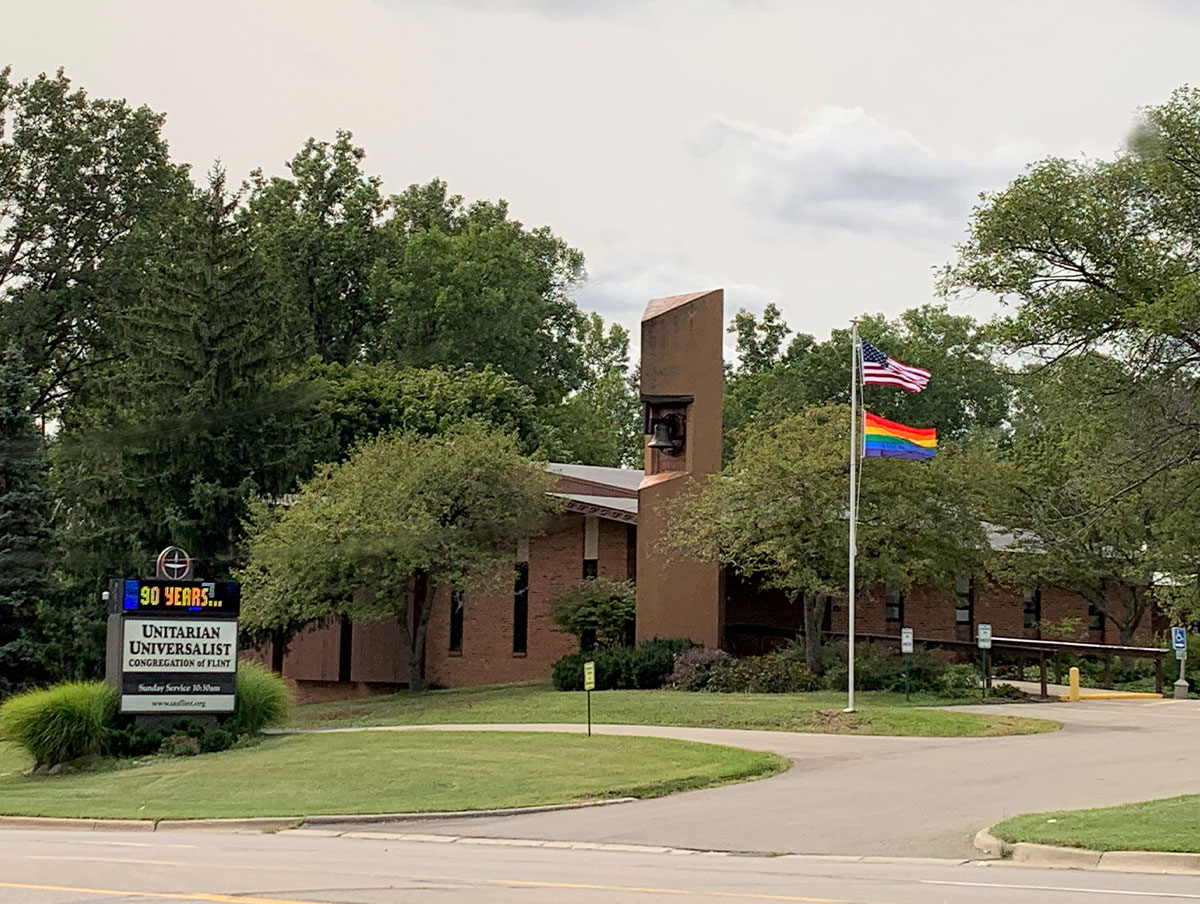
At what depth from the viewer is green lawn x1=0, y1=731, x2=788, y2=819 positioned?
21.2 metres

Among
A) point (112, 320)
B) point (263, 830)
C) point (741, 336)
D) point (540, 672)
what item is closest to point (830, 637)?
point (540, 672)

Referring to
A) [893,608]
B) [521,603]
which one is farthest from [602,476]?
[893,608]

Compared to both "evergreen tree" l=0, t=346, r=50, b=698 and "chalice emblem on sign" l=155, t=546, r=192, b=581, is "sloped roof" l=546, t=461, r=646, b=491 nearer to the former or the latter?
"chalice emblem on sign" l=155, t=546, r=192, b=581

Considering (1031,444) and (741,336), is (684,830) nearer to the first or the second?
(1031,444)

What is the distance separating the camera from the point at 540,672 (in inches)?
1689

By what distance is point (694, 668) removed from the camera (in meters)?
35.9

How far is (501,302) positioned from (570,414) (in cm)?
607

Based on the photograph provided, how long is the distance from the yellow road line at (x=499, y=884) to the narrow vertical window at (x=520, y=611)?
29953mm

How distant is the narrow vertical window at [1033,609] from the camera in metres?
48.1

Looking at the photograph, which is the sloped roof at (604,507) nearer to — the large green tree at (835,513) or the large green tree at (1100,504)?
the large green tree at (835,513)

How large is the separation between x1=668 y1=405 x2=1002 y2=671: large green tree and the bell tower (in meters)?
2.80

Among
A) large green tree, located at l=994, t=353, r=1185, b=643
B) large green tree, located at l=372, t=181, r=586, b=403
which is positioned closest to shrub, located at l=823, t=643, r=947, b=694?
large green tree, located at l=994, t=353, r=1185, b=643

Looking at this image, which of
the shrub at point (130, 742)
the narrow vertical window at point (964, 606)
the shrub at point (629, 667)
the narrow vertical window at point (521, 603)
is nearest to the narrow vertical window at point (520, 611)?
the narrow vertical window at point (521, 603)

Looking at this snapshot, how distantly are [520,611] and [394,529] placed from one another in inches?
320
